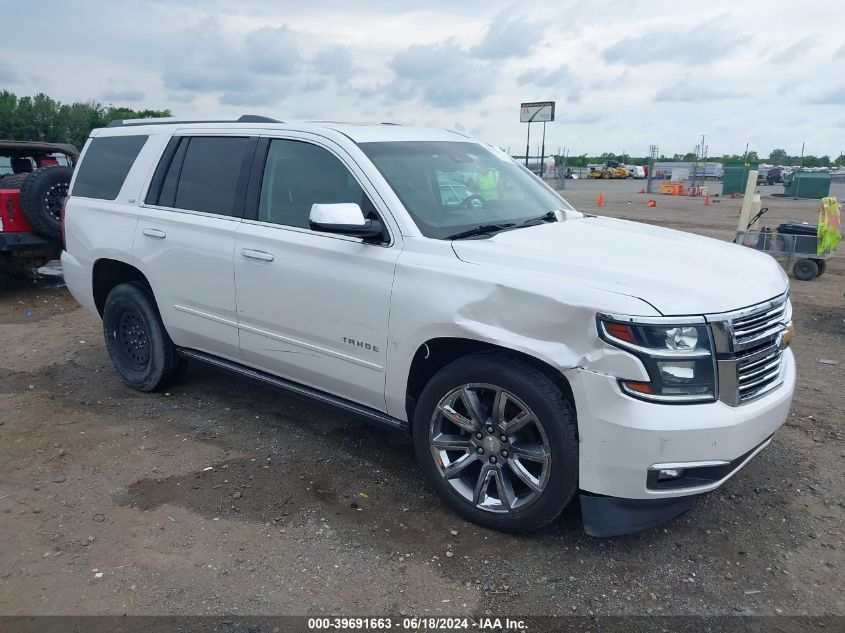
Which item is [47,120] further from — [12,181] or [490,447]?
[490,447]

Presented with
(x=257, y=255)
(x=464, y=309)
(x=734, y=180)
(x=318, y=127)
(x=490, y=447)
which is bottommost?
(x=734, y=180)

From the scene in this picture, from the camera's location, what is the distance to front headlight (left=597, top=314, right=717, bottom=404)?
2.86m

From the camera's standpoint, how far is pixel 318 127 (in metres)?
4.20

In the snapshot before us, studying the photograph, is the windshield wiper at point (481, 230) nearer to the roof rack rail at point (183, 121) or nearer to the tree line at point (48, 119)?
the roof rack rail at point (183, 121)

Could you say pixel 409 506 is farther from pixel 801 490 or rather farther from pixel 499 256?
pixel 801 490

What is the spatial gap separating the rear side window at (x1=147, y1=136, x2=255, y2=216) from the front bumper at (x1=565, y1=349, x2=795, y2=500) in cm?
257

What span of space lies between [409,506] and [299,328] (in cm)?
118

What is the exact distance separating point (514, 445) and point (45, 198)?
23.8 feet

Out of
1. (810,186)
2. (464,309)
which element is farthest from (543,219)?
(810,186)

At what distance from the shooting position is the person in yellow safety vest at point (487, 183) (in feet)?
13.8

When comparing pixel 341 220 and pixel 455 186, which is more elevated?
pixel 455 186

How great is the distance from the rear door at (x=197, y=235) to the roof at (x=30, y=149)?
5336mm

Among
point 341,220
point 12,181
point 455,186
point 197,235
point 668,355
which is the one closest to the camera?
point 668,355

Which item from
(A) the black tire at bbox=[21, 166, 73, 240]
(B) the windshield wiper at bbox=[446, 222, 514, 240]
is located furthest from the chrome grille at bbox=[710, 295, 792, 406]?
(A) the black tire at bbox=[21, 166, 73, 240]
